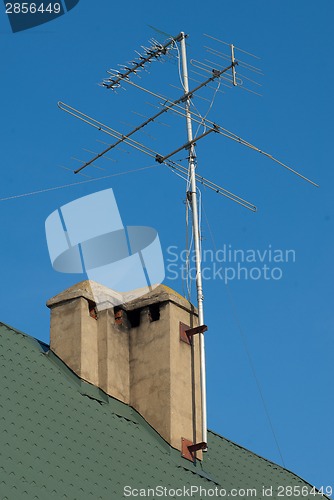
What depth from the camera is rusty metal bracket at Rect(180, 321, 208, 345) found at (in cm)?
2539

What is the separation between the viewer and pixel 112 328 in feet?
82.5

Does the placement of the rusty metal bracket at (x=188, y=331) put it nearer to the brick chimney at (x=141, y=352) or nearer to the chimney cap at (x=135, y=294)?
the brick chimney at (x=141, y=352)

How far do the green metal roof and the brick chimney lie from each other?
268 millimetres

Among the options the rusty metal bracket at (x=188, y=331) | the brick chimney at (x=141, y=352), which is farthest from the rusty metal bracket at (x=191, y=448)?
the rusty metal bracket at (x=188, y=331)

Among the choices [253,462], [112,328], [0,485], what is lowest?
[0,485]

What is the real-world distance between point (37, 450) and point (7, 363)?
8.58 feet

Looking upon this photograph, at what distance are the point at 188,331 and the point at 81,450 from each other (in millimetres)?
4473

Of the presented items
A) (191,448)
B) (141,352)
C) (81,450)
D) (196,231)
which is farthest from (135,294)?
(81,450)

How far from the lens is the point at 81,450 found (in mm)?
21641

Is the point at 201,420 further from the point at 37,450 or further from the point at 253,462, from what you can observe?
the point at 37,450

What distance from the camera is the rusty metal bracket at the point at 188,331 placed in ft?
83.3

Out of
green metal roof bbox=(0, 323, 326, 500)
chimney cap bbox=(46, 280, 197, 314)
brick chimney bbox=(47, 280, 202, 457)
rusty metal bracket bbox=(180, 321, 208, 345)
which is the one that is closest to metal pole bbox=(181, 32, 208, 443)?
rusty metal bracket bbox=(180, 321, 208, 345)

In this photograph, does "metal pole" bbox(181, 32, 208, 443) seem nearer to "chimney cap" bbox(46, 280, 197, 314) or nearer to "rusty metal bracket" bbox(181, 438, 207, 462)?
"rusty metal bracket" bbox(181, 438, 207, 462)

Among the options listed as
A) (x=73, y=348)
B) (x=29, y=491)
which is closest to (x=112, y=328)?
(x=73, y=348)
